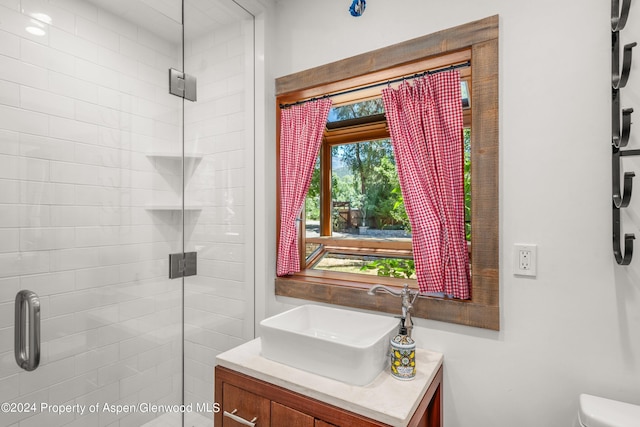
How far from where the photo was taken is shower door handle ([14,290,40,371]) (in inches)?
41.1

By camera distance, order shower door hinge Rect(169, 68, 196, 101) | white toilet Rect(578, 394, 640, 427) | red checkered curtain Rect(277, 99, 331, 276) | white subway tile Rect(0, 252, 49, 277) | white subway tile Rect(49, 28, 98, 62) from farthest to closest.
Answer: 1. red checkered curtain Rect(277, 99, 331, 276)
2. shower door hinge Rect(169, 68, 196, 101)
3. white subway tile Rect(49, 28, 98, 62)
4. white subway tile Rect(0, 252, 49, 277)
5. white toilet Rect(578, 394, 640, 427)

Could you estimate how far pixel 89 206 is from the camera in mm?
1224

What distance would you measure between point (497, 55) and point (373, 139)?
0.71 meters

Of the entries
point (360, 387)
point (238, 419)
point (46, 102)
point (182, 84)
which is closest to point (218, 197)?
point (182, 84)

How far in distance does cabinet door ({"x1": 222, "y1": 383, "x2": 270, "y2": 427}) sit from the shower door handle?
0.65 metres

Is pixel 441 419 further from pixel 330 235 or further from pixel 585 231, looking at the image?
pixel 330 235

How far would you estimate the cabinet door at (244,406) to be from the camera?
1177 millimetres

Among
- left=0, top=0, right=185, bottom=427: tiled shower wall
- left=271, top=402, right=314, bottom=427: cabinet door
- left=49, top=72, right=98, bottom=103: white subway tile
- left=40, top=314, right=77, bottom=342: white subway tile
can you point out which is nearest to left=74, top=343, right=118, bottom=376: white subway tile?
left=0, top=0, right=185, bottom=427: tiled shower wall

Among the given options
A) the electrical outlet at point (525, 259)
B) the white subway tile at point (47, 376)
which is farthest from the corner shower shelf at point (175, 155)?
the electrical outlet at point (525, 259)

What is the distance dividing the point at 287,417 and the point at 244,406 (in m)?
0.21

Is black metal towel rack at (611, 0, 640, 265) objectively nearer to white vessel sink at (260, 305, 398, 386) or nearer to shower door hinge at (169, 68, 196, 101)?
white vessel sink at (260, 305, 398, 386)

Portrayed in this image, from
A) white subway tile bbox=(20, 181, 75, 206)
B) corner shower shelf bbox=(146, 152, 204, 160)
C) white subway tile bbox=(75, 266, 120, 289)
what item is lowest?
white subway tile bbox=(75, 266, 120, 289)

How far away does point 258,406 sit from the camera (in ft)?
3.91

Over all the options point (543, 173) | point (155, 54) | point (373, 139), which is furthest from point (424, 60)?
point (155, 54)
